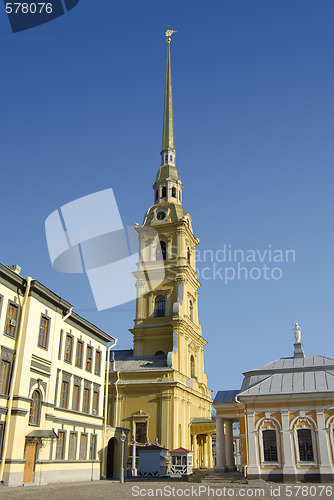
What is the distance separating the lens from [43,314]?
28203mm

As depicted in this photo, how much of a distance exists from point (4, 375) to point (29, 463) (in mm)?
5417

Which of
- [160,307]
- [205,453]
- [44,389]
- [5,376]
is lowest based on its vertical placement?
[205,453]

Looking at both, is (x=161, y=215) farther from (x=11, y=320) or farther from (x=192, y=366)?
(x=11, y=320)

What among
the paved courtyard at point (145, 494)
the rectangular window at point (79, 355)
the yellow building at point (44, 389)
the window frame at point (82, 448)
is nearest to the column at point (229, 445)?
the yellow building at point (44, 389)

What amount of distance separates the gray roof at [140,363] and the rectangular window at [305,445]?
62.6 feet

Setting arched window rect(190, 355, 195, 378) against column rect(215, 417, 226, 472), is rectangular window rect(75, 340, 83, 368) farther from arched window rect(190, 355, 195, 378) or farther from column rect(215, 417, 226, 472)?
arched window rect(190, 355, 195, 378)

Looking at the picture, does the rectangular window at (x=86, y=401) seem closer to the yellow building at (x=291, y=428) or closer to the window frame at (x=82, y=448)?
the window frame at (x=82, y=448)

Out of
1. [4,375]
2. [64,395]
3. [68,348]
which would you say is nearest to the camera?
[4,375]

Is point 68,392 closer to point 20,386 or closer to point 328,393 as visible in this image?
point 20,386

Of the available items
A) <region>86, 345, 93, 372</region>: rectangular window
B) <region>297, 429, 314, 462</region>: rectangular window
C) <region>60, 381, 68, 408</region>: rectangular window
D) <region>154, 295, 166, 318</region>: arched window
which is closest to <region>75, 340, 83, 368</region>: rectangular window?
<region>86, 345, 93, 372</region>: rectangular window

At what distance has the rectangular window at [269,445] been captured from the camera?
3244 cm

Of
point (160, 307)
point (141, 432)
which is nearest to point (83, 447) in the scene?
point (141, 432)

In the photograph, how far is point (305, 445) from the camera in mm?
31953

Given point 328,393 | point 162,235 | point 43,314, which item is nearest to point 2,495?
point 43,314
